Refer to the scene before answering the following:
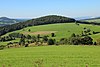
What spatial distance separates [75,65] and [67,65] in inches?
27.7

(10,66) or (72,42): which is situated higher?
(10,66)

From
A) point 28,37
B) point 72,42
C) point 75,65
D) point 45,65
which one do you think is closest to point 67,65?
point 75,65

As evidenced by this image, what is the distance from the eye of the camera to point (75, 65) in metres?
18.8

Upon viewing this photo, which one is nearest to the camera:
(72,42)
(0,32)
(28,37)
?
(72,42)

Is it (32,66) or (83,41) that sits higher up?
(32,66)

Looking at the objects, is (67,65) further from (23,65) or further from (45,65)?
(23,65)

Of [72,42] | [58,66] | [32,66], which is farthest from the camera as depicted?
[72,42]

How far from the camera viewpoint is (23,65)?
19562 millimetres

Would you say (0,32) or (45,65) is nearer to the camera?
(45,65)

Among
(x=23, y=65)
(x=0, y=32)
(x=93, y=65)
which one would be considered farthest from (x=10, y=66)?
(x=0, y=32)

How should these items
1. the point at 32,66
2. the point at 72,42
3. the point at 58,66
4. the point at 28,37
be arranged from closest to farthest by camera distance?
the point at 58,66 < the point at 32,66 < the point at 72,42 < the point at 28,37

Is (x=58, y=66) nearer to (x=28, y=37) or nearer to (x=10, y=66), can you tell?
(x=10, y=66)

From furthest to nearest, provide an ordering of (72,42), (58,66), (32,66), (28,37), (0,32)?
(0,32), (28,37), (72,42), (32,66), (58,66)

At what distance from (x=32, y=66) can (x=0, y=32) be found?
158m
